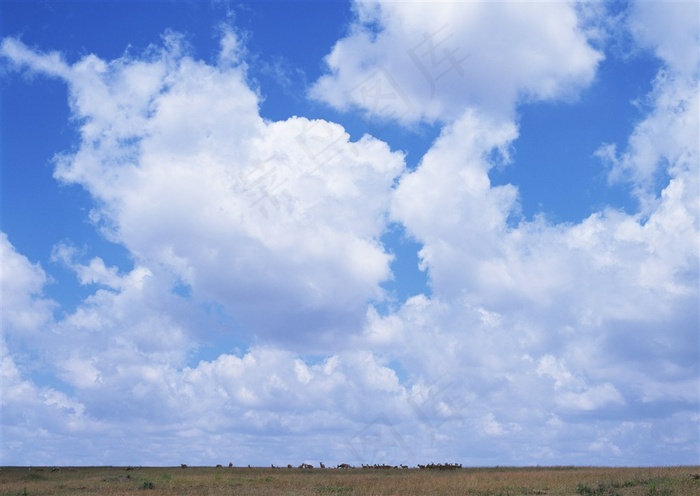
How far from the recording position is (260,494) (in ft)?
117

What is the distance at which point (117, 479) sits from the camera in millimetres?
49312

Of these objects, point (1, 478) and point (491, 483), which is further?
point (1, 478)

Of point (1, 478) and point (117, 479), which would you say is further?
point (1, 478)

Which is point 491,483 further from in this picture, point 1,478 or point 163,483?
point 1,478

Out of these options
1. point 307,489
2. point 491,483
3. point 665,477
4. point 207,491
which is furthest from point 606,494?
point 207,491

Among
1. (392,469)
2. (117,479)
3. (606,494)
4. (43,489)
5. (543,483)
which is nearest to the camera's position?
(606,494)

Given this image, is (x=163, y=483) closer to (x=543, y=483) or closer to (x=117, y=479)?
(x=117, y=479)

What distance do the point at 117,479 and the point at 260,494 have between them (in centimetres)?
1888

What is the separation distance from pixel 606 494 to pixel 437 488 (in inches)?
349

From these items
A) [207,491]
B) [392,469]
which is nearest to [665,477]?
[207,491]

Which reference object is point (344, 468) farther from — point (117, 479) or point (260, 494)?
point (260, 494)

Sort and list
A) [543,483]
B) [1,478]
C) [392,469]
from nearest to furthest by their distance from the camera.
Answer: [543,483] < [1,478] < [392,469]

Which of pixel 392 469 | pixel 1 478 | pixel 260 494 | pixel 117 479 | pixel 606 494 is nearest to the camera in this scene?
pixel 606 494

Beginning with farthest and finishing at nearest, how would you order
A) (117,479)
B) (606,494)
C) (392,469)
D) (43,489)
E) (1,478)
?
1. (392,469)
2. (1,478)
3. (117,479)
4. (43,489)
5. (606,494)
